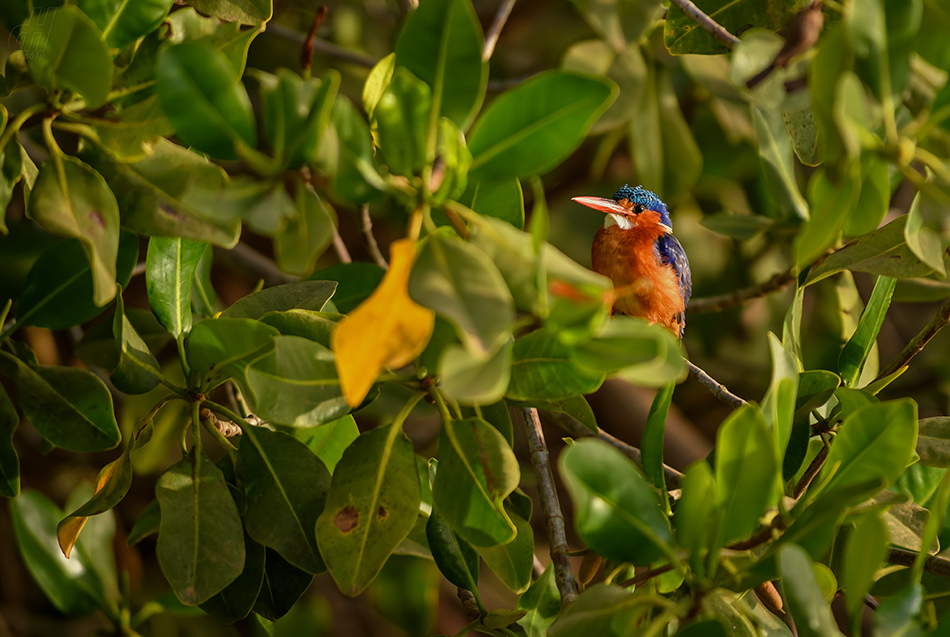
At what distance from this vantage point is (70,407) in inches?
49.4

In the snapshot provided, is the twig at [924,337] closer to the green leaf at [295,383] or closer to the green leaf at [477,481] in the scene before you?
the green leaf at [477,481]

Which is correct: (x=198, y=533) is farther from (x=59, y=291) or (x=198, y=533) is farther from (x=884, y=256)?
(x=884, y=256)

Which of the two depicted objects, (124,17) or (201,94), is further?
(124,17)

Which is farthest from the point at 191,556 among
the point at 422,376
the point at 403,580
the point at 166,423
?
the point at 403,580

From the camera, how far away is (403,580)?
9.21 feet

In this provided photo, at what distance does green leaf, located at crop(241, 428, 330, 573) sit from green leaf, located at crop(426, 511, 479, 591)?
0.67 feet

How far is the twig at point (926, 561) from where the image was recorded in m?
1.31

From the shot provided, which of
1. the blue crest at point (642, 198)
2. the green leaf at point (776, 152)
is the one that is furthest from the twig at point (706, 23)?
the blue crest at point (642, 198)

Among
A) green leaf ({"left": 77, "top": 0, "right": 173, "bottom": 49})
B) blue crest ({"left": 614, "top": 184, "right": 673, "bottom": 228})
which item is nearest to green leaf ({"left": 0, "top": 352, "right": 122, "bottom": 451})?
green leaf ({"left": 77, "top": 0, "right": 173, "bottom": 49})

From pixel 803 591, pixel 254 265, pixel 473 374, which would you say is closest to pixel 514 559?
pixel 803 591

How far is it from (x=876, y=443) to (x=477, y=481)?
0.48 meters

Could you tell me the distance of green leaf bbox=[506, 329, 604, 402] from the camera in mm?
1045

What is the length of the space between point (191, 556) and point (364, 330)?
582mm

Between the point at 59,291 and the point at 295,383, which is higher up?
the point at 295,383
